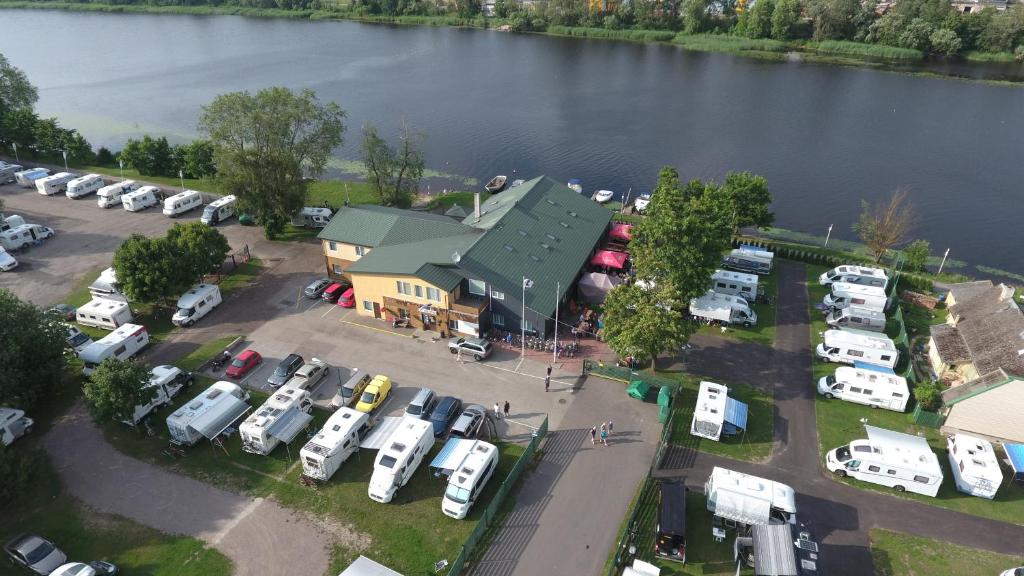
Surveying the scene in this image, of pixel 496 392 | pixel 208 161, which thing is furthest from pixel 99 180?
pixel 496 392

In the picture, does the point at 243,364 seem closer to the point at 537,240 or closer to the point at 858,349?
the point at 537,240

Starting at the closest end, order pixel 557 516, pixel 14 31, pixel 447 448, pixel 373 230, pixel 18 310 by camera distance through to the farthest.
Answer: pixel 557 516, pixel 447 448, pixel 18 310, pixel 373 230, pixel 14 31

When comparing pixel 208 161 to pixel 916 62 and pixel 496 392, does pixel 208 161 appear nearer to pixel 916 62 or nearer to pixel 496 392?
pixel 496 392

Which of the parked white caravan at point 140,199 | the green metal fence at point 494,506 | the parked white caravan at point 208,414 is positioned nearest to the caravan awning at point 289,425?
the parked white caravan at point 208,414


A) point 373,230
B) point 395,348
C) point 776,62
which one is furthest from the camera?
point 776,62

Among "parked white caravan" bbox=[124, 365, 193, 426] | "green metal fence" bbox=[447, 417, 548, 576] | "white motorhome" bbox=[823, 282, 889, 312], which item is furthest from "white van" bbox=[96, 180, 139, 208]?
"white motorhome" bbox=[823, 282, 889, 312]

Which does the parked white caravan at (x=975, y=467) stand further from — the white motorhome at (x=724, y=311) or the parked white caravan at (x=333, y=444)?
the parked white caravan at (x=333, y=444)

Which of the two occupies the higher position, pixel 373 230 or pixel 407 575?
pixel 373 230
